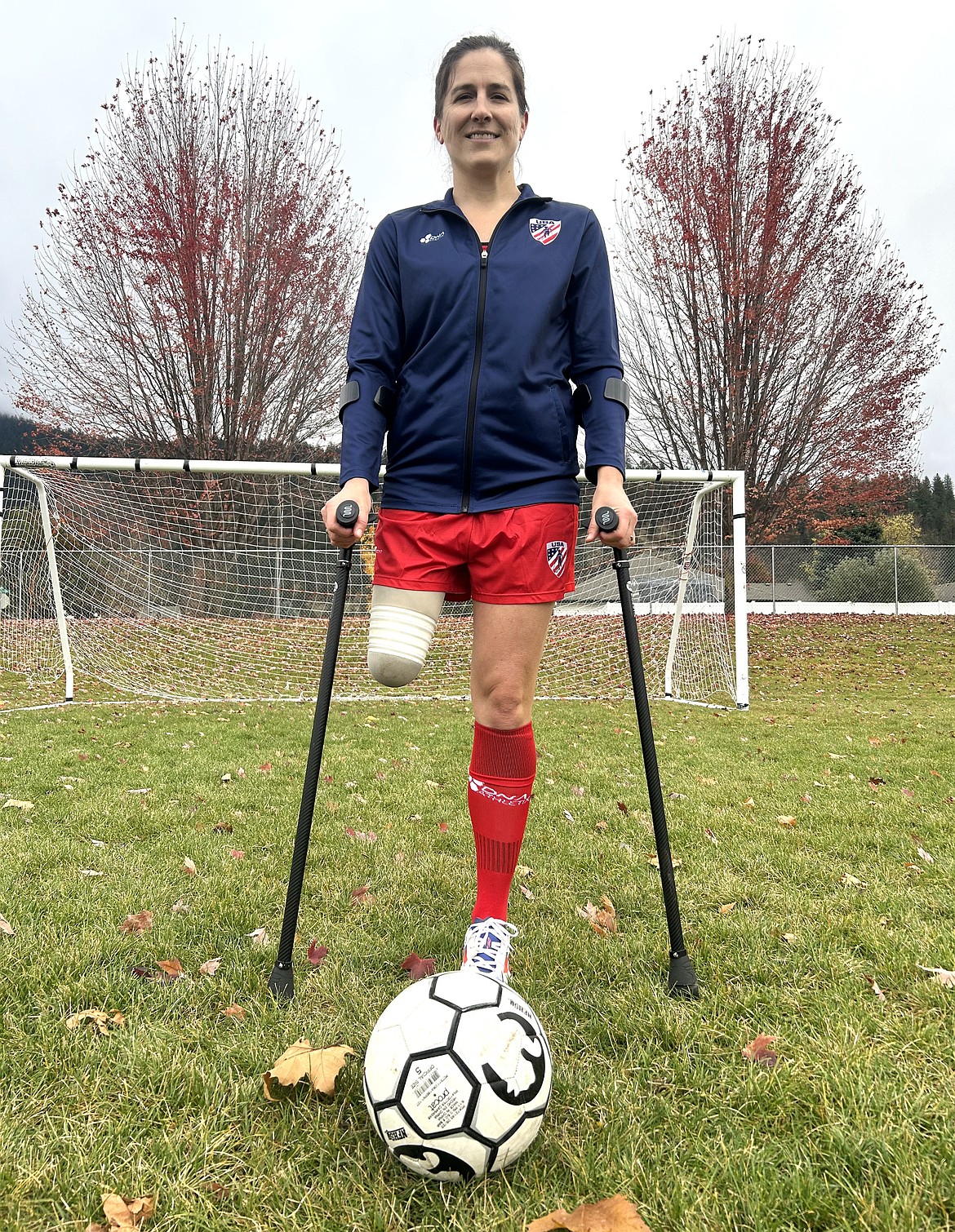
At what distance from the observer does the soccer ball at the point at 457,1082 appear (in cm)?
145

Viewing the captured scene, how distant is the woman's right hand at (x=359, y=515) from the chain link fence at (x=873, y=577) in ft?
77.1

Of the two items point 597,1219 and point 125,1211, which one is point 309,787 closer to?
point 125,1211

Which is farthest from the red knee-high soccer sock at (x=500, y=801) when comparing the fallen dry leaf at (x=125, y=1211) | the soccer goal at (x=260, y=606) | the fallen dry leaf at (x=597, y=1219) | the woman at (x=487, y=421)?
the soccer goal at (x=260, y=606)

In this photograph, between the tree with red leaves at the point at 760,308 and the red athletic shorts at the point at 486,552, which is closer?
the red athletic shorts at the point at 486,552

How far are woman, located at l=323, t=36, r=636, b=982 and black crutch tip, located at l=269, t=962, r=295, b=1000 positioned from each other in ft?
1.69

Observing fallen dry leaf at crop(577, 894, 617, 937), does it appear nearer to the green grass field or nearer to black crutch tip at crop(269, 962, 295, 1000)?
the green grass field

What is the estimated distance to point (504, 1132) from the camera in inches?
57.5

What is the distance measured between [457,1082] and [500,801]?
0.90 meters

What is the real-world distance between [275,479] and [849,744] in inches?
320

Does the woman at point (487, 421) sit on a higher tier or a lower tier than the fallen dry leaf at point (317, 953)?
higher

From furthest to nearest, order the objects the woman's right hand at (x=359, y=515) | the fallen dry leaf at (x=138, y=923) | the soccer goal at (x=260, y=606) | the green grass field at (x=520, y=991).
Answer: the soccer goal at (x=260, y=606) → the fallen dry leaf at (x=138, y=923) → the woman's right hand at (x=359, y=515) → the green grass field at (x=520, y=991)

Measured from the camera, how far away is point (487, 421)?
2244 mm

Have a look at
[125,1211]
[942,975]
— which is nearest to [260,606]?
[942,975]

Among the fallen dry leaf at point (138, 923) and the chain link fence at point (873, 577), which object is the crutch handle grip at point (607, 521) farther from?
the chain link fence at point (873, 577)
